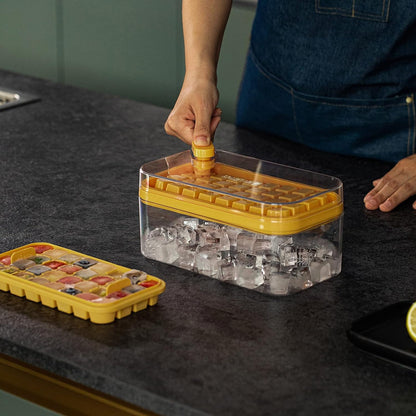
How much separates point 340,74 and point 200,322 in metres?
0.95

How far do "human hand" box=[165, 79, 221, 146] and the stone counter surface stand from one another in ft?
0.54

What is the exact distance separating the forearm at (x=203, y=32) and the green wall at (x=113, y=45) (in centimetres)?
87

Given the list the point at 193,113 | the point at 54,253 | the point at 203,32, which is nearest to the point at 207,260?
the point at 54,253

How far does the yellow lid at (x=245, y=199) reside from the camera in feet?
4.03

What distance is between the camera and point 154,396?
38.9 inches

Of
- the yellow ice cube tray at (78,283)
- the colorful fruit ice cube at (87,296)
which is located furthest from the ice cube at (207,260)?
the colorful fruit ice cube at (87,296)

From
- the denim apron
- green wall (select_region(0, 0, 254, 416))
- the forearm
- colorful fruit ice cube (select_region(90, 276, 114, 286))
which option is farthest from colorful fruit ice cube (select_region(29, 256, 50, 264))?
green wall (select_region(0, 0, 254, 416))

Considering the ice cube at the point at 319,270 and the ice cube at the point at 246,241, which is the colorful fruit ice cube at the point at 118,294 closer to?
the ice cube at the point at 246,241

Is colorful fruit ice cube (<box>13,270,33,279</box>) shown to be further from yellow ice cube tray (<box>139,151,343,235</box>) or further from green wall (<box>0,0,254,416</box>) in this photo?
green wall (<box>0,0,254,416</box>)

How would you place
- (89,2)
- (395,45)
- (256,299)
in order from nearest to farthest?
(256,299) → (395,45) → (89,2)

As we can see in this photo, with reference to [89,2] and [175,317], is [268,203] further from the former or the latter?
[89,2]

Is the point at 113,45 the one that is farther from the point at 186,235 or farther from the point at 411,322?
the point at 411,322

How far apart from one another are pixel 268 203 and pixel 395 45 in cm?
80

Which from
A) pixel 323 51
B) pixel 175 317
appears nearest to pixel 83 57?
pixel 323 51
